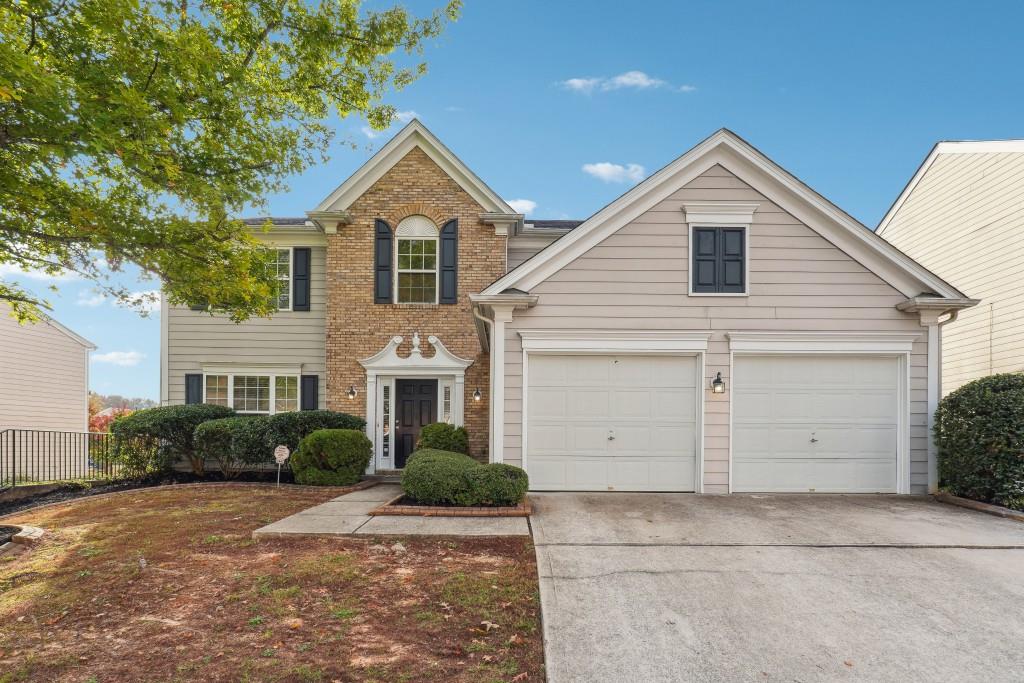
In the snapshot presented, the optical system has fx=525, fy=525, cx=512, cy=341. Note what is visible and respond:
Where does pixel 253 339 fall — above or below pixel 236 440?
above

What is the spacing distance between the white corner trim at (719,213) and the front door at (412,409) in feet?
22.6

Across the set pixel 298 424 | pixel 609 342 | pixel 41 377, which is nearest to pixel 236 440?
pixel 298 424

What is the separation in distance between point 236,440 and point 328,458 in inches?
96.1

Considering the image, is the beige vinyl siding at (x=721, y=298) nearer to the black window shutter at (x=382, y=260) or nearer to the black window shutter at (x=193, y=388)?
the black window shutter at (x=382, y=260)

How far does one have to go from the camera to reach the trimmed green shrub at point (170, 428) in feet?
37.7

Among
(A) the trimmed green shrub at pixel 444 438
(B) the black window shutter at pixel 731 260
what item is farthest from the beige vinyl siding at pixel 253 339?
(B) the black window shutter at pixel 731 260

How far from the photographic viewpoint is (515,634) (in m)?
3.83

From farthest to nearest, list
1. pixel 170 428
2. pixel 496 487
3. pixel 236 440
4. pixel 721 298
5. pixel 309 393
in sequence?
pixel 309 393 → pixel 170 428 → pixel 236 440 → pixel 721 298 → pixel 496 487

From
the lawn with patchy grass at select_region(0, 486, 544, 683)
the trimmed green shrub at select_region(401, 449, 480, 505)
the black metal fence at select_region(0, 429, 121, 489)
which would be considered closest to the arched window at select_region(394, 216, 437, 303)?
the trimmed green shrub at select_region(401, 449, 480, 505)

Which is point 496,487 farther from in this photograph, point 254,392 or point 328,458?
point 254,392

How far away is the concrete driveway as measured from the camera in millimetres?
3527

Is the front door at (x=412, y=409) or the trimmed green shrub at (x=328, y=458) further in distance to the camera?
the front door at (x=412, y=409)

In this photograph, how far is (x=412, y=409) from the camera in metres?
12.6

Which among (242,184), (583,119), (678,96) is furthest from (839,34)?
(242,184)
